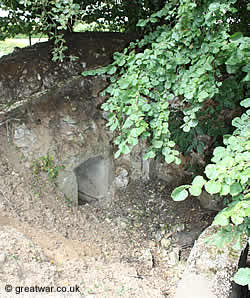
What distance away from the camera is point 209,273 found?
3039 millimetres

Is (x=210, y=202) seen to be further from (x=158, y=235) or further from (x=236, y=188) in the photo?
(x=236, y=188)

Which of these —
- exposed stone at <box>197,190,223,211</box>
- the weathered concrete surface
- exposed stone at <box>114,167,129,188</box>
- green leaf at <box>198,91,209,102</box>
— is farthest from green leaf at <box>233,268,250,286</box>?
exposed stone at <box>114,167,129,188</box>

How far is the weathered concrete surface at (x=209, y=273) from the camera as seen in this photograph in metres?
2.93

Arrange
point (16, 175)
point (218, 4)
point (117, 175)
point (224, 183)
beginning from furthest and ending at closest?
point (117, 175) → point (16, 175) → point (218, 4) → point (224, 183)

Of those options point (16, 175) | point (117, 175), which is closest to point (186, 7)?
point (16, 175)

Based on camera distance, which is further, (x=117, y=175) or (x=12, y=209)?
(x=117, y=175)

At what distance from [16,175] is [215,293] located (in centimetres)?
345

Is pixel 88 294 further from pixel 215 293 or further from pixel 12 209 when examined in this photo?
pixel 12 209

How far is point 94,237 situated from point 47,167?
4.72ft

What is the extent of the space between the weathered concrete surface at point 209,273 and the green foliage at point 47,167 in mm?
2778

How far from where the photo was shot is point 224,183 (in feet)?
5.71

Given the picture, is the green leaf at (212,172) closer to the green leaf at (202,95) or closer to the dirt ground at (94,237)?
the green leaf at (202,95)

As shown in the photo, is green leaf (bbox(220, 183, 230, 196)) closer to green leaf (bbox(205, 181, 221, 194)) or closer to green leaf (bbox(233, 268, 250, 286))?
green leaf (bbox(205, 181, 221, 194))

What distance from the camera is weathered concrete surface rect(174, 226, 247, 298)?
9.61 feet
